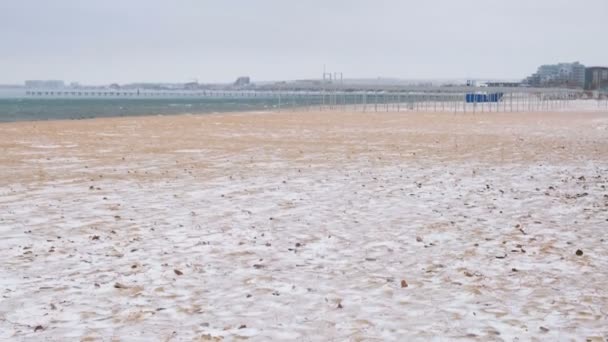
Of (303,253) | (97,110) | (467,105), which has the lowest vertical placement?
(467,105)

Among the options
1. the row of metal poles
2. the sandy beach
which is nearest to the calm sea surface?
the row of metal poles

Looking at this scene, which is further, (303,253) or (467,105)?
(467,105)

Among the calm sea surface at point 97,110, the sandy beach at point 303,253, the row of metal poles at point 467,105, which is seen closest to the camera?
the sandy beach at point 303,253

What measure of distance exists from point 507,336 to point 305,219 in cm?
394

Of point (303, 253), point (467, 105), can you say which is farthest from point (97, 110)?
point (303, 253)

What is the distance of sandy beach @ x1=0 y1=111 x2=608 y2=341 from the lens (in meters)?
4.54

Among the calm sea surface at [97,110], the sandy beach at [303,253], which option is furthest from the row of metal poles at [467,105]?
the sandy beach at [303,253]

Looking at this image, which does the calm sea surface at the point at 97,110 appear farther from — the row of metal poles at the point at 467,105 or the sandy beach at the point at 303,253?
the sandy beach at the point at 303,253

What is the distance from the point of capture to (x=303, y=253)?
6.40 metres

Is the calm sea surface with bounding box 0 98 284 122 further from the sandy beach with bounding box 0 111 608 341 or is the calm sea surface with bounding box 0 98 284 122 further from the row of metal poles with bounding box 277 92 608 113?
the sandy beach with bounding box 0 111 608 341

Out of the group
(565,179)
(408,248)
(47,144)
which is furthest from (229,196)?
(47,144)

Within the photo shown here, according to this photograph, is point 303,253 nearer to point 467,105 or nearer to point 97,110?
point 97,110

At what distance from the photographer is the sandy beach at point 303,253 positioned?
4543 millimetres

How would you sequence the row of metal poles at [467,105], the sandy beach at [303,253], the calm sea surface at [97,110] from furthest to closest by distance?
the row of metal poles at [467,105], the calm sea surface at [97,110], the sandy beach at [303,253]
